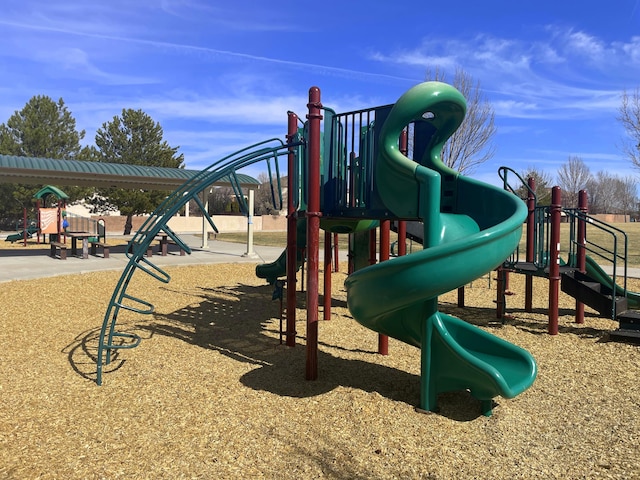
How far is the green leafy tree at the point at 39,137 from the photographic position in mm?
35688

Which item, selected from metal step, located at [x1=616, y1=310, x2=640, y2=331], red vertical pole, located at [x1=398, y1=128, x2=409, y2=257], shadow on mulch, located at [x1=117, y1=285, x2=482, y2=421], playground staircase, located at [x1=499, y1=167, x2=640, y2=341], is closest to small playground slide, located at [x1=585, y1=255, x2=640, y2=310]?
playground staircase, located at [x1=499, y1=167, x2=640, y2=341]

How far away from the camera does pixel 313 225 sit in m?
5.08

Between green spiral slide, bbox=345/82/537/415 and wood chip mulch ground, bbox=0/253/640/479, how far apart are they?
0.42 metres

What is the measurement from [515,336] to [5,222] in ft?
134

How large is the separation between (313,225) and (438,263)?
174 centimetres

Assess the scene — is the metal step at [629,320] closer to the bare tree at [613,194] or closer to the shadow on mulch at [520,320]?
the shadow on mulch at [520,320]

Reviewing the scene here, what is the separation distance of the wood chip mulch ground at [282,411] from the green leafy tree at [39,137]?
33.8 meters

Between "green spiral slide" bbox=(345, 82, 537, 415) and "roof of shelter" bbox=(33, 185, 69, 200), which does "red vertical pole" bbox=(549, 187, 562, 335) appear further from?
"roof of shelter" bbox=(33, 185, 69, 200)

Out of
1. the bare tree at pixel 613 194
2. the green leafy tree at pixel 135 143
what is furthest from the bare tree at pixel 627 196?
the green leafy tree at pixel 135 143

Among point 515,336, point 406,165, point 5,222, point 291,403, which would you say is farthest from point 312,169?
point 5,222

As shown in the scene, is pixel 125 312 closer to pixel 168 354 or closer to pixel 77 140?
pixel 168 354

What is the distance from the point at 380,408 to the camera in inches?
169

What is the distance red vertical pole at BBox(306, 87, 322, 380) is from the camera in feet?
16.4

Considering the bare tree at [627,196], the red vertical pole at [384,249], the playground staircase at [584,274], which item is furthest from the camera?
the bare tree at [627,196]
